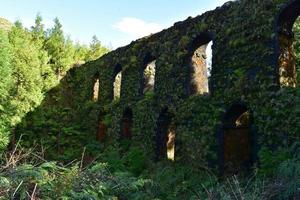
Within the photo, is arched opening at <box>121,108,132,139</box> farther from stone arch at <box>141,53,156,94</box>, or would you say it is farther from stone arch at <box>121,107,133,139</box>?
stone arch at <box>141,53,156,94</box>

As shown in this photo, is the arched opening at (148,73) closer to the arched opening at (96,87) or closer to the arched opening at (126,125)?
the arched opening at (126,125)

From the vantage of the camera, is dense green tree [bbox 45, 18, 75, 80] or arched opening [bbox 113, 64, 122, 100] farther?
dense green tree [bbox 45, 18, 75, 80]

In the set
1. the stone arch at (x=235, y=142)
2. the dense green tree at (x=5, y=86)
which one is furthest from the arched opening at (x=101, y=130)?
the stone arch at (x=235, y=142)

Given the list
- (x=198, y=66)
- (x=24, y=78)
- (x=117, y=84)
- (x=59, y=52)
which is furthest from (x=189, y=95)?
(x=59, y=52)

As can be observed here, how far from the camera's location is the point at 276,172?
29.9 feet

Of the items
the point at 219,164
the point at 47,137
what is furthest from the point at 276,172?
the point at 47,137

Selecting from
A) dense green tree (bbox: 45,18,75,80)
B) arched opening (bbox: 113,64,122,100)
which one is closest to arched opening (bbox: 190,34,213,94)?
arched opening (bbox: 113,64,122,100)

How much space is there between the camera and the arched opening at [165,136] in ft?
48.9

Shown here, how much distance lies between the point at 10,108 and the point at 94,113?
3.85 metres

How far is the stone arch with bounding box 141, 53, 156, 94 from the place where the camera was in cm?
1688

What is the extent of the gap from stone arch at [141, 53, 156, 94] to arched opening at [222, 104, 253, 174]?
5.45m

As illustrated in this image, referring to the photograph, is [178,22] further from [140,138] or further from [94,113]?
[94,113]

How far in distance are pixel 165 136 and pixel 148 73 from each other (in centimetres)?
323

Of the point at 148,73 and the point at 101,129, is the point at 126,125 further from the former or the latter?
the point at 148,73
